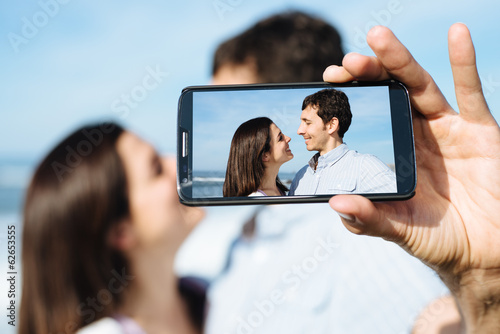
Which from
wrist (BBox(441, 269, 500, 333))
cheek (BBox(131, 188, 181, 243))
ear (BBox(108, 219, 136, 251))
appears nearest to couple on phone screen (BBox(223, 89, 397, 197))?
wrist (BBox(441, 269, 500, 333))

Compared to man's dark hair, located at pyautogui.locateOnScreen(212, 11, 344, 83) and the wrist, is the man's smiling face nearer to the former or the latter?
the wrist

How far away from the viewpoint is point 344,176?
32.5 inches

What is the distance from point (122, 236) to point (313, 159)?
1772mm

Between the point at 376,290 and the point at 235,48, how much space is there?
2134 millimetres

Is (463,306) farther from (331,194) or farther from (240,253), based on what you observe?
(240,253)

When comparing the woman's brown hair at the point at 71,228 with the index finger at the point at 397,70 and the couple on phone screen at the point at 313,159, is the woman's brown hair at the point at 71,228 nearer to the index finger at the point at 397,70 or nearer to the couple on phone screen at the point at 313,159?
the couple on phone screen at the point at 313,159

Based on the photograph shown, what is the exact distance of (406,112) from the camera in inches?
33.5

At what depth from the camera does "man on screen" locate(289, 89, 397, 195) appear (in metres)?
0.82

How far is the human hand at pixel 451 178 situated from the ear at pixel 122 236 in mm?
1654

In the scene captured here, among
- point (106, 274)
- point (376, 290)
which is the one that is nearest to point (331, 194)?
point (106, 274)

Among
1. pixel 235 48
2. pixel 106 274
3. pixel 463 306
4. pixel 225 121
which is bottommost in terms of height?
pixel 106 274

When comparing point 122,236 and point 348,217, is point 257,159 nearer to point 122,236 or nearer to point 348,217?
point 348,217

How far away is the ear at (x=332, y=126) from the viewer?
0.87m

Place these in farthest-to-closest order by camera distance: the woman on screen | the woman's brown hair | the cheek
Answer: the cheek
the woman's brown hair
the woman on screen
